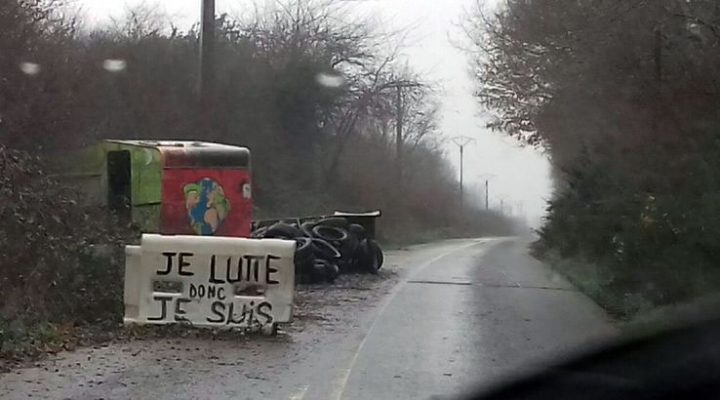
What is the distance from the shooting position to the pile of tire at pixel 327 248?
20.3 m

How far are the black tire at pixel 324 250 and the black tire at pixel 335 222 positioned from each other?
2.18 m

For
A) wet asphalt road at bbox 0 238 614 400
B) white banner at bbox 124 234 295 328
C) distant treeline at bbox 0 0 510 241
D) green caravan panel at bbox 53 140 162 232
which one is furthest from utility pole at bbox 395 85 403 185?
white banner at bbox 124 234 295 328

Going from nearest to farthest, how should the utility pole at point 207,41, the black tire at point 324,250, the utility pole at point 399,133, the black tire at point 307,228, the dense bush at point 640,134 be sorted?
1. the dense bush at point 640,134
2. the black tire at point 324,250
3. the black tire at point 307,228
4. the utility pole at point 207,41
5. the utility pole at point 399,133

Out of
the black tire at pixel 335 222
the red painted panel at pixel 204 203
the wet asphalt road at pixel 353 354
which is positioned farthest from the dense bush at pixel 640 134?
the red painted panel at pixel 204 203

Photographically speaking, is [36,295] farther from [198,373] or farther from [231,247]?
[198,373]

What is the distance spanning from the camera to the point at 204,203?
845 inches

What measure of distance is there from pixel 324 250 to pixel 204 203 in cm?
241

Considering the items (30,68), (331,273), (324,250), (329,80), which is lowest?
(331,273)

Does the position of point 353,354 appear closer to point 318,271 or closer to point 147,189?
point 318,271

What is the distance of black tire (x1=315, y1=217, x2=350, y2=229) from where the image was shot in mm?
24077

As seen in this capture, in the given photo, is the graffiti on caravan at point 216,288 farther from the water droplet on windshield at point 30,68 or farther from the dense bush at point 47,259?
the water droplet on windshield at point 30,68

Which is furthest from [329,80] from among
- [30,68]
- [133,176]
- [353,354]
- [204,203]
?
[353,354]

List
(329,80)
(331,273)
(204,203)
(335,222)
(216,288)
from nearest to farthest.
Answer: (216,288)
(331,273)
(204,203)
(335,222)
(329,80)

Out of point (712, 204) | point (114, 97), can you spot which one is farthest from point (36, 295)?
point (114, 97)
